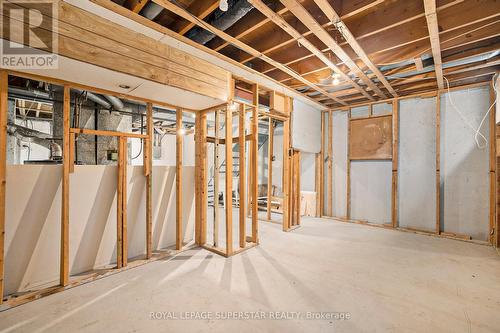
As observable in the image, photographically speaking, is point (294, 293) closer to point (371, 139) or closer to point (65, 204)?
point (65, 204)

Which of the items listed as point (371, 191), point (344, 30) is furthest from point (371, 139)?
point (344, 30)

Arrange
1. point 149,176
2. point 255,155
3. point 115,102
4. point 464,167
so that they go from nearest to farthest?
1. point 149,176
2. point 255,155
3. point 115,102
4. point 464,167

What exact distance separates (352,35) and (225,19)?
1441mm

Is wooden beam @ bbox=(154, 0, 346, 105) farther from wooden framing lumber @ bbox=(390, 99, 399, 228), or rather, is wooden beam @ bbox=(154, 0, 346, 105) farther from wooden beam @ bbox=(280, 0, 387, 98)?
wooden framing lumber @ bbox=(390, 99, 399, 228)

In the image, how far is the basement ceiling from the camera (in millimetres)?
2197

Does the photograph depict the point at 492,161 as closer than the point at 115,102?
No

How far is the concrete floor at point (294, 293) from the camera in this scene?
5.63 ft

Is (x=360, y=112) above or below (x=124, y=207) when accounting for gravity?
above

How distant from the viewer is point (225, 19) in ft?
7.47

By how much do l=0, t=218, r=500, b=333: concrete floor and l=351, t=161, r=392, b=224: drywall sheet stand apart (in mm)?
1550

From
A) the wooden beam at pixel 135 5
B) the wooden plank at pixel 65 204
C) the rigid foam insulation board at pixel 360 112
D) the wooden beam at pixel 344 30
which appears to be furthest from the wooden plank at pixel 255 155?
the rigid foam insulation board at pixel 360 112

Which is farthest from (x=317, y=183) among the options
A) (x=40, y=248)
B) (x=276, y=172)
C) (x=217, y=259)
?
(x=40, y=248)

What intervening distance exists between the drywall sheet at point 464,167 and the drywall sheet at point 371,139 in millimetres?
893

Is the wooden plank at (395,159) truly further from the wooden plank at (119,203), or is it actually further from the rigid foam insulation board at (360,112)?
the wooden plank at (119,203)
